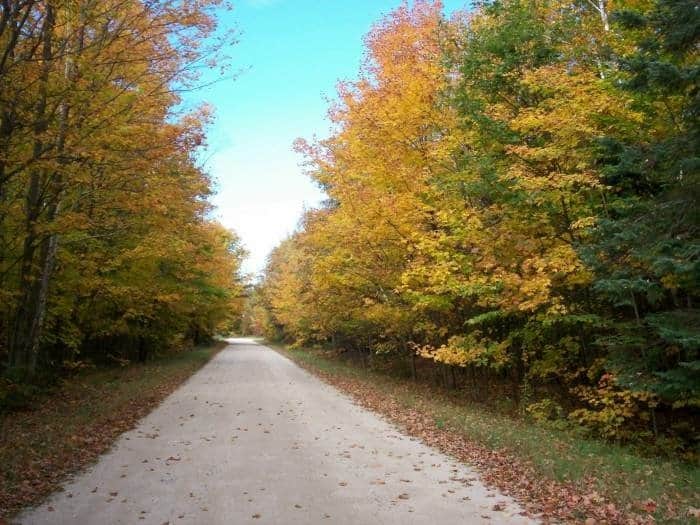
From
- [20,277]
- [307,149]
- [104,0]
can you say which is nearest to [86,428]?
[20,277]

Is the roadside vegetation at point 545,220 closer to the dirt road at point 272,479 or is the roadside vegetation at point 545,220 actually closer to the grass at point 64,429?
the dirt road at point 272,479

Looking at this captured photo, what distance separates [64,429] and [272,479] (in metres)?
5.16

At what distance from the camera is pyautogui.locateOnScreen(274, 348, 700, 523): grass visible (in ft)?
20.6

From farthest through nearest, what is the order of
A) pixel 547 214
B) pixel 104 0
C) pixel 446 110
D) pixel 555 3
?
pixel 446 110
pixel 555 3
pixel 547 214
pixel 104 0

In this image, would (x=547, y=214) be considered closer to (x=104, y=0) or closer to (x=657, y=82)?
(x=657, y=82)

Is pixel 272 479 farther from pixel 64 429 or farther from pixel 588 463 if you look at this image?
pixel 64 429

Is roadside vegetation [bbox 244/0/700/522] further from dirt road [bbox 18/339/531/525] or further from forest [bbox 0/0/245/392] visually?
forest [bbox 0/0/245/392]

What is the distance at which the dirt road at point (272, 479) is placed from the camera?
586 cm

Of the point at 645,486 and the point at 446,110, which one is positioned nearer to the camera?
the point at 645,486

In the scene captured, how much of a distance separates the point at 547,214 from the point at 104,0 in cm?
1027

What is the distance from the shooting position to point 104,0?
1009 centimetres

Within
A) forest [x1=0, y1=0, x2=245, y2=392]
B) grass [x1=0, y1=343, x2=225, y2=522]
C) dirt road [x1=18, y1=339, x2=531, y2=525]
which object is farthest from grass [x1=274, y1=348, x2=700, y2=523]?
forest [x1=0, y1=0, x2=245, y2=392]

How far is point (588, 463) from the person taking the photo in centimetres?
798

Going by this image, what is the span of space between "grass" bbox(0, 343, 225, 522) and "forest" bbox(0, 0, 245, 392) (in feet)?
4.16
